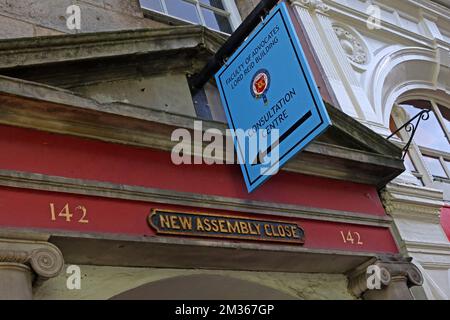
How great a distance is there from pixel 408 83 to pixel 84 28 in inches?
252

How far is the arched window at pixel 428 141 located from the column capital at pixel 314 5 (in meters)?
2.14

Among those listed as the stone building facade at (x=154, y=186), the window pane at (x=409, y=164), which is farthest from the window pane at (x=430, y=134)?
the stone building facade at (x=154, y=186)

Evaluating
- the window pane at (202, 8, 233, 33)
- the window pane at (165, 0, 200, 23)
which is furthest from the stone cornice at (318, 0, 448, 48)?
the window pane at (165, 0, 200, 23)

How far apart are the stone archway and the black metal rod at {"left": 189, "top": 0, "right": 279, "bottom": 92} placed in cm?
203

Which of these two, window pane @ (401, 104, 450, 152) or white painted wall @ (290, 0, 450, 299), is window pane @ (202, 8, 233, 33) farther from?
window pane @ (401, 104, 450, 152)

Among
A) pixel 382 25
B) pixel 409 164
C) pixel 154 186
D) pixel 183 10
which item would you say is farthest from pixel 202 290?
pixel 382 25

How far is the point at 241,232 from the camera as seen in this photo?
5473 millimetres

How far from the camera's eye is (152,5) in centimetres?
757

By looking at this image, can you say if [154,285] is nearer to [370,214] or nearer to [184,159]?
[184,159]

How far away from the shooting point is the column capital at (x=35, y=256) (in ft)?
13.3

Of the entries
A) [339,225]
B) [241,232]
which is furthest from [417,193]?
[241,232]

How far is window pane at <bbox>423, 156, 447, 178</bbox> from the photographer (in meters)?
9.52

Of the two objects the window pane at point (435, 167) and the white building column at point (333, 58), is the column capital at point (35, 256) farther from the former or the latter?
the window pane at point (435, 167)

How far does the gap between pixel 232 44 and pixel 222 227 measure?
5.79 feet
